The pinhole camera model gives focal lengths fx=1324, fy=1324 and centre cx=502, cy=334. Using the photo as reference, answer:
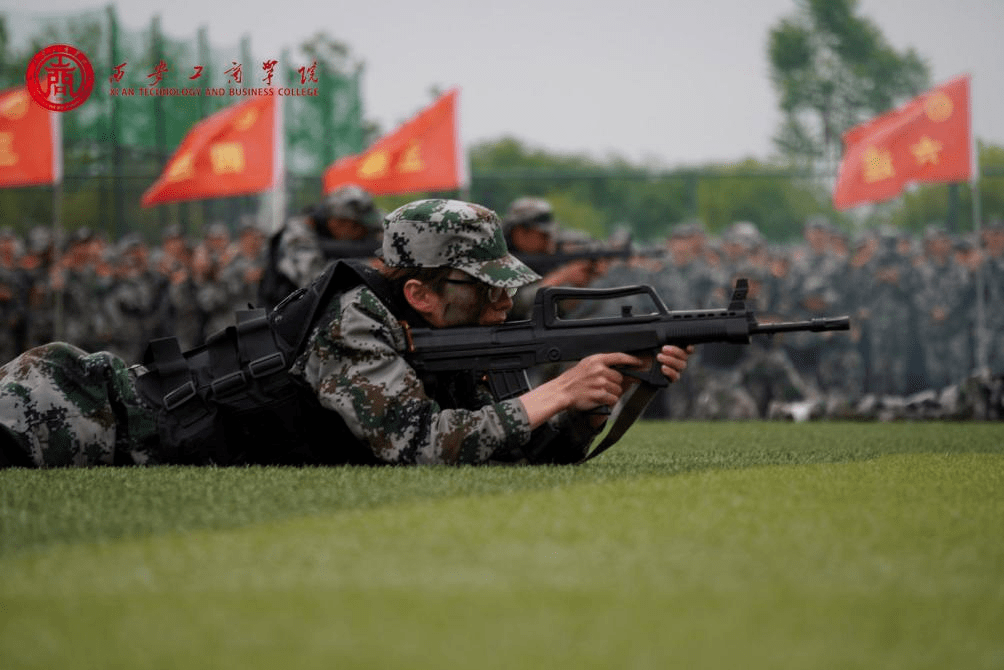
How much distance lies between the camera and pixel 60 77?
582 inches

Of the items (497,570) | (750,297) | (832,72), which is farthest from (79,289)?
(832,72)

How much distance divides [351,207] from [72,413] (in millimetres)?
4393

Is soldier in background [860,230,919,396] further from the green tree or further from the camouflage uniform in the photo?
the green tree

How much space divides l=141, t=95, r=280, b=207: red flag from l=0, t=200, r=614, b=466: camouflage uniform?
9.12 m

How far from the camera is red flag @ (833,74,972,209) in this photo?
12.9 metres

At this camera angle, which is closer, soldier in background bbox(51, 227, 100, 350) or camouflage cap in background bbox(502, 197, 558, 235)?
camouflage cap in background bbox(502, 197, 558, 235)

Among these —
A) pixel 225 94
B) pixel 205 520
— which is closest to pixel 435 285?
pixel 205 520

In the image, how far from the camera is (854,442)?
23.4 ft

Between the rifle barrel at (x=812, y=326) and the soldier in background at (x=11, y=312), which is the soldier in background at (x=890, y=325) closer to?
the soldier in background at (x=11, y=312)

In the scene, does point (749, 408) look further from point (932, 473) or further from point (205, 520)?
point (205, 520)

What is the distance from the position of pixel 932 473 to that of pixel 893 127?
9.37 meters

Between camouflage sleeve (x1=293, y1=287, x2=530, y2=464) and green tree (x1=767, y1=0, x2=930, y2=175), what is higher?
green tree (x1=767, y1=0, x2=930, y2=175)

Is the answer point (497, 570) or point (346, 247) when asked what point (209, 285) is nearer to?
point (346, 247)

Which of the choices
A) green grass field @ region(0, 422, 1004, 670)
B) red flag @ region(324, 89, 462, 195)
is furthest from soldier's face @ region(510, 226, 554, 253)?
green grass field @ region(0, 422, 1004, 670)
